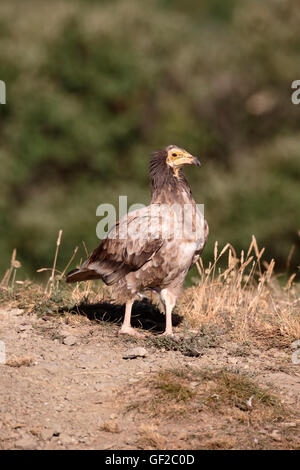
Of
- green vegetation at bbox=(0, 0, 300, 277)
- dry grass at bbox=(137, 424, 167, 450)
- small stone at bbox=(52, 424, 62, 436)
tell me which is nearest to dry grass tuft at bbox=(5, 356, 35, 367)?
small stone at bbox=(52, 424, 62, 436)

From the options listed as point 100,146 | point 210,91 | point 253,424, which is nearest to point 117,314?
point 253,424

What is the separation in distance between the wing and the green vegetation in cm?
1799

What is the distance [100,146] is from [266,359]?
78.6ft

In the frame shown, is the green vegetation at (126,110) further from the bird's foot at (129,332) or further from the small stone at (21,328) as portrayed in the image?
the bird's foot at (129,332)

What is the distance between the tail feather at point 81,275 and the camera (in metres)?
7.25

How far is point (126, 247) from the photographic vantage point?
687 cm

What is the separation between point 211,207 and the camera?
84.6 ft

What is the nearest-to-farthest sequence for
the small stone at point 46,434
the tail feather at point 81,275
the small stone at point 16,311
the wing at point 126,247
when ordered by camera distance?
the small stone at point 46,434, the wing at point 126,247, the tail feather at point 81,275, the small stone at point 16,311

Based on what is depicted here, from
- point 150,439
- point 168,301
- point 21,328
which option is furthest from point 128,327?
point 150,439

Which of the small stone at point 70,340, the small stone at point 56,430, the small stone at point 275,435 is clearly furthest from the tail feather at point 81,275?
the small stone at point 275,435

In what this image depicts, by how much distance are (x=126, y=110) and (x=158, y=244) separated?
2505 centimetres

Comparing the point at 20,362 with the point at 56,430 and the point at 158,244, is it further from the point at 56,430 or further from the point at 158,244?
the point at 158,244

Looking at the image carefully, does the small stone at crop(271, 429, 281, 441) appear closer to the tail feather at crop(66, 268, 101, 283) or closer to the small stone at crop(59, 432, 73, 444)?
the small stone at crop(59, 432, 73, 444)

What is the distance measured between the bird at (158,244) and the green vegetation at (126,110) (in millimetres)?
17902
